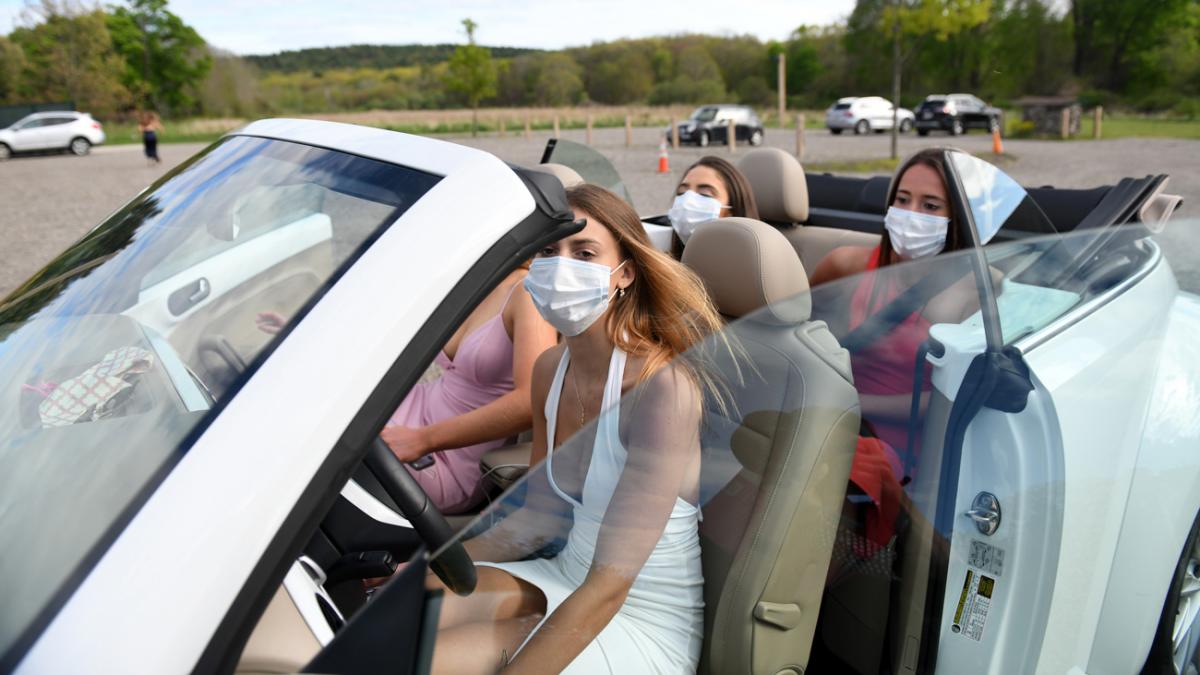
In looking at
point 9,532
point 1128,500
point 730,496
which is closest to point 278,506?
point 9,532

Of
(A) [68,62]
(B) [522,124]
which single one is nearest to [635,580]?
(B) [522,124]

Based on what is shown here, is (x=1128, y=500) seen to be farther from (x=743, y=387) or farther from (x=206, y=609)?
(x=206, y=609)

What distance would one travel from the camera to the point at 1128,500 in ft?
5.79

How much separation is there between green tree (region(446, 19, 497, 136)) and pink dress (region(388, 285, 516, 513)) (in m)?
30.3

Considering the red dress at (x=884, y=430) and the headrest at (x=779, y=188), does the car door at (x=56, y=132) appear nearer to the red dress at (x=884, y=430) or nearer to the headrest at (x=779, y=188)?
the headrest at (x=779, y=188)

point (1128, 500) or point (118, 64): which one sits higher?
point (118, 64)

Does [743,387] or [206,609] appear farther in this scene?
[743,387]

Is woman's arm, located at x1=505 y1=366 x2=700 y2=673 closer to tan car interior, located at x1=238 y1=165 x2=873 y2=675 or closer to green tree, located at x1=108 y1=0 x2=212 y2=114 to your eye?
tan car interior, located at x1=238 y1=165 x2=873 y2=675

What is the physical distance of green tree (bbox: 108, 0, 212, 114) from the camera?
214ft

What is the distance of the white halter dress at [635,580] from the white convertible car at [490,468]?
0.04 m

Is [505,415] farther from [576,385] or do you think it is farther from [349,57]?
[349,57]

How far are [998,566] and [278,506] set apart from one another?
129 centimetres

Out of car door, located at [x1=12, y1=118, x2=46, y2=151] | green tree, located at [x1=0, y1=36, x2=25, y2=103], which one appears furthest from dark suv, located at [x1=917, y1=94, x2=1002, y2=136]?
green tree, located at [x1=0, y1=36, x2=25, y2=103]

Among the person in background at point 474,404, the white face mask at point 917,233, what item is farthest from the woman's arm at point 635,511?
the white face mask at point 917,233
